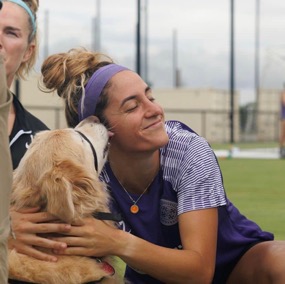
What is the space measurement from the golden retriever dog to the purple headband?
380 mm

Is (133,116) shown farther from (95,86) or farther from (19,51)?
(19,51)

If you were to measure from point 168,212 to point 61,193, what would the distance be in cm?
99

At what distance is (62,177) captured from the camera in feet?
11.1

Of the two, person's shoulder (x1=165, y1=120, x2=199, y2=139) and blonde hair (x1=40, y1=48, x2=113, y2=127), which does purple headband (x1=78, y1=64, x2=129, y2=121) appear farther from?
person's shoulder (x1=165, y1=120, x2=199, y2=139)

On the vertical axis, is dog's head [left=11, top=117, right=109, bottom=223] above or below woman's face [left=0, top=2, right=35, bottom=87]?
below

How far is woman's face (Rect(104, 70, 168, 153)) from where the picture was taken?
158 inches

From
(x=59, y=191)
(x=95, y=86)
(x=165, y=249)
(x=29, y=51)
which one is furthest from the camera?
(x=29, y=51)

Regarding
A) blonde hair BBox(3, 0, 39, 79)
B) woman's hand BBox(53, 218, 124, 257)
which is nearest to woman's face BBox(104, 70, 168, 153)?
woman's hand BBox(53, 218, 124, 257)

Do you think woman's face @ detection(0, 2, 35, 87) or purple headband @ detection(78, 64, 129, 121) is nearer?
purple headband @ detection(78, 64, 129, 121)

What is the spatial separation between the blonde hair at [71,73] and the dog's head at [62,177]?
537mm

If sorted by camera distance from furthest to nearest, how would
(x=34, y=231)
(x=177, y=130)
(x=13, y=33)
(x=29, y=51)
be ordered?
(x=29, y=51) < (x=13, y=33) < (x=177, y=130) < (x=34, y=231)

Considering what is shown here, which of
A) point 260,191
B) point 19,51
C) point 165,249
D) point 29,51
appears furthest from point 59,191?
point 260,191

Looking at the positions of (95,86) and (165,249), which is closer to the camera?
(165,249)

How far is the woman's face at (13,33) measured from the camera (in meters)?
4.51
